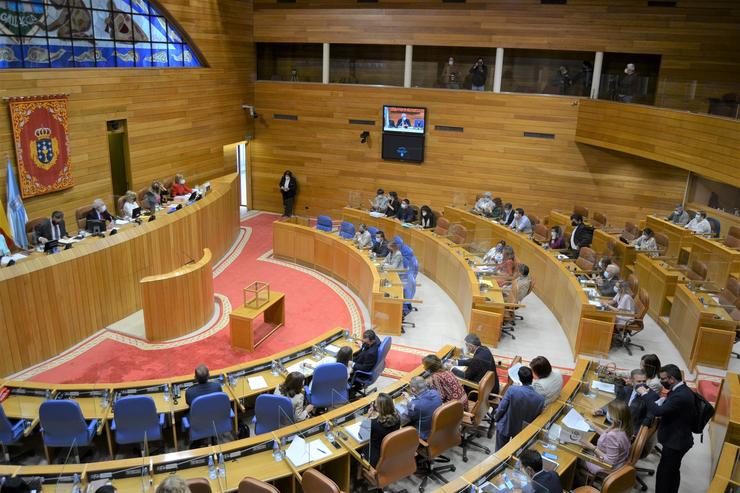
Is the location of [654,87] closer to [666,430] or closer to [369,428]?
[666,430]

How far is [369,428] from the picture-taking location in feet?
19.3

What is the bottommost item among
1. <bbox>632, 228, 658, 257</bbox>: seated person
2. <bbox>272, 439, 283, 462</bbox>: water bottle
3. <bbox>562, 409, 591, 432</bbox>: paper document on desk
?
<bbox>272, 439, 283, 462</bbox>: water bottle

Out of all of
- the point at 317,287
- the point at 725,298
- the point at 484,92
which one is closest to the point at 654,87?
the point at 484,92

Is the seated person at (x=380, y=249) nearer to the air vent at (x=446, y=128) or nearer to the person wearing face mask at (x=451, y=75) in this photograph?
the air vent at (x=446, y=128)

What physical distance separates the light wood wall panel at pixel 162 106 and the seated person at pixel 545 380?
32.9ft

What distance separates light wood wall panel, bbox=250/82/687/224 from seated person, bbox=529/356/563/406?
10510 mm

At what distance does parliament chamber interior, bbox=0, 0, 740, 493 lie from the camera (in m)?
5.99

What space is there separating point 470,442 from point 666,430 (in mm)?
2169

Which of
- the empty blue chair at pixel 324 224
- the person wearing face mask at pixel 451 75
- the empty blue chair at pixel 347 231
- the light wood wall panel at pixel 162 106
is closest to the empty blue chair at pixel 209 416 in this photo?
the empty blue chair at pixel 347 231

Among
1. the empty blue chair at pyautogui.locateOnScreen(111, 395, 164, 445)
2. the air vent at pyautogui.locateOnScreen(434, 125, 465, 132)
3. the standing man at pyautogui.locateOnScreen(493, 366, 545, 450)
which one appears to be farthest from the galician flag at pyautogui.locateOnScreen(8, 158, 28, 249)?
the air vent at pyautogui.locateOnScreen(434, 125, 465, 132)

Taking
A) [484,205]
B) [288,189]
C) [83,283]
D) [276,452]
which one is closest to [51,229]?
[83,283]

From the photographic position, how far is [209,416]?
20.6 feet

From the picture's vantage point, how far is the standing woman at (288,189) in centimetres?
1830

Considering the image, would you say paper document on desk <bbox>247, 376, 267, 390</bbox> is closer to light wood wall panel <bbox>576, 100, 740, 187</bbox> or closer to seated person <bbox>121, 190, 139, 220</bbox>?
seated person <bbox>121, 190, 139, 220</bbox>
